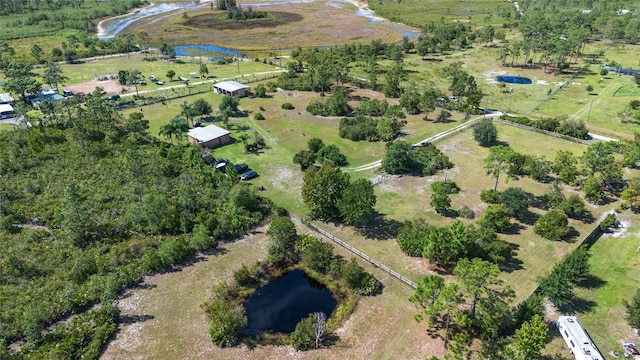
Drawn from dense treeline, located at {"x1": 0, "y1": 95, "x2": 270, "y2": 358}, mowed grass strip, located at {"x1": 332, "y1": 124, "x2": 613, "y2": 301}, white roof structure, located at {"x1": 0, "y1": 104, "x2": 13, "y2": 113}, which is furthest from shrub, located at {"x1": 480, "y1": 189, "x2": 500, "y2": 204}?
white roof structure, located at {"x1": 0, "y1": 104, "x2": 13, "y2": 113}

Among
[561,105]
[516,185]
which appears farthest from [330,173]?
[561,105]

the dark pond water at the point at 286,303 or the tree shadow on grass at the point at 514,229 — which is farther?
the tree shadow on grass at the point at 514,229

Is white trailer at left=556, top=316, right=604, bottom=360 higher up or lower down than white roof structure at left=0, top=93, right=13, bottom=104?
lower down

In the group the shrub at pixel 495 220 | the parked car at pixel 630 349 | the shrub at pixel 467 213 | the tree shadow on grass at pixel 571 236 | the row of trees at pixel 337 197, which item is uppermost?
the row of trees at pixel 337 197

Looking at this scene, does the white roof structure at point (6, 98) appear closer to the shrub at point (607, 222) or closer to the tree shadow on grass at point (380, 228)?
the tree shadow on grass at point (380, 228)

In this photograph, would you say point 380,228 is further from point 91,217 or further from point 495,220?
point 91,217

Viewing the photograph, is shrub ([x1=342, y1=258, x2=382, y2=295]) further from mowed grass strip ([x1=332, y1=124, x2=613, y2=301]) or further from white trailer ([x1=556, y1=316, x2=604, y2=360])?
white trailer ([x1=556, y1=316, x2=604, y2=360])

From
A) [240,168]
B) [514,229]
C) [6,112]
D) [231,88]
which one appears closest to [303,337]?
[514,229]

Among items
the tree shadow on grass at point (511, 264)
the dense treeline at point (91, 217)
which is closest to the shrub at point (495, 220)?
the tree shadow on grass at point (511, 264)
